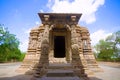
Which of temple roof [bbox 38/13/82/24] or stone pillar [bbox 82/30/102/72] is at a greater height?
temple roof [bbox 38/13/82/24]

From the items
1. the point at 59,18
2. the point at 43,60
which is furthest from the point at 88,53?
the point at 43,60

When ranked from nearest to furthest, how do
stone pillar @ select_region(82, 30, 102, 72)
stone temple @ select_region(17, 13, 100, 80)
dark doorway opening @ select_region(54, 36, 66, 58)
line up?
stone temple @ select_region(17, 13, 100, 80) < stone pillar @ select_region(82, 30, 102, 72) < dark doorway opening @ select_region(54, 36, 66, 58)

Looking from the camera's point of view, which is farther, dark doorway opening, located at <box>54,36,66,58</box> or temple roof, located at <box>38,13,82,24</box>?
dark doorway opening, located at <box>54,36,66,58</box>

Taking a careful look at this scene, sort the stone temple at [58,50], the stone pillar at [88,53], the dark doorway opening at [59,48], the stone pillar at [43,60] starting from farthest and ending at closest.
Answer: the dark doorway opening at [59,48]
the stone pillar at [88,53]
the stone temple at [58,50]
the stone pillar at [43,60]

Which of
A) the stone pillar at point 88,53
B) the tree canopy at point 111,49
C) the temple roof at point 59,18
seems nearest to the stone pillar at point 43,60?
the temple roof at point 59,18

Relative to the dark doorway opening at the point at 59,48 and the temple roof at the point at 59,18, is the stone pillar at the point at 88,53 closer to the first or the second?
the dark doorway opening at the point at 59,48

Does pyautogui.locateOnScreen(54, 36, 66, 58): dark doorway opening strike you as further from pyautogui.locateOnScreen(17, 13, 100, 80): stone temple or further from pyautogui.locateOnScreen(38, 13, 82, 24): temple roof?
pyautogui.locateOnScreen(38, 13, 82, 24): temple roof

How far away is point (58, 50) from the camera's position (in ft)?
62.4

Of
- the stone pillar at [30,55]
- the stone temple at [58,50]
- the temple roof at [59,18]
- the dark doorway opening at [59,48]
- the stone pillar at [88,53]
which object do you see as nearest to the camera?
the stone temple at [58,50]

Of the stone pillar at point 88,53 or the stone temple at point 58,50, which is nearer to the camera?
the stone temple at point 58,50

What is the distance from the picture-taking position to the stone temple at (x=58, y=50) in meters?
9.84

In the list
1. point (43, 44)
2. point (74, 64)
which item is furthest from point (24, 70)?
point (74, 64)

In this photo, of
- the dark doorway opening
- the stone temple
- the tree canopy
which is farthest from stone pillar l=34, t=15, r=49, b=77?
the tree canopy

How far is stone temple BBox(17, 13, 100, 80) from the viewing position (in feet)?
32.3
